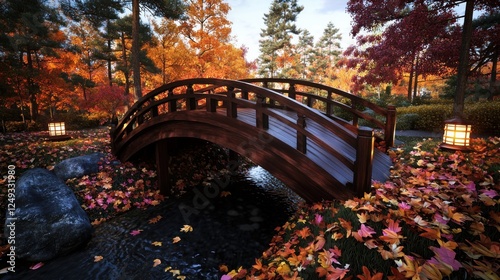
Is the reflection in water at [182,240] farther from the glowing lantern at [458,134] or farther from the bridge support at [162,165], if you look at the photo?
the glowing lantern at [458,134]

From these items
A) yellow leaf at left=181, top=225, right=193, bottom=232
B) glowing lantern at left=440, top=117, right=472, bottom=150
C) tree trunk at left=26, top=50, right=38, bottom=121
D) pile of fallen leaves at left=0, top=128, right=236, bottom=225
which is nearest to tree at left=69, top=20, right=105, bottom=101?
tree trunk at left=26, top=50, right=38, bottom=121

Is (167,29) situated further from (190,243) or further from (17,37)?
(190,243)

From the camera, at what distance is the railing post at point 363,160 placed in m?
3.37

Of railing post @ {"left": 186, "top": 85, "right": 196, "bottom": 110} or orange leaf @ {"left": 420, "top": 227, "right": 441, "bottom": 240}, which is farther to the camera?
railing post @ {"left": 186, "top": 85, "right": 196, "bottom": 110}

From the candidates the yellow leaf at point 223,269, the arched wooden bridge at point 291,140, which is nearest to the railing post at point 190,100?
the arched wooden bridge at point 291,140

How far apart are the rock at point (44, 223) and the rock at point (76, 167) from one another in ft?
4.90

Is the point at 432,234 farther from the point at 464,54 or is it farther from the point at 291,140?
the point at 464,54

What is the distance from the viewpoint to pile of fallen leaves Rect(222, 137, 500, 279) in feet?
6.86

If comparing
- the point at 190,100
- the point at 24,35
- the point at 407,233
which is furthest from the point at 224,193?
the point at 24,35

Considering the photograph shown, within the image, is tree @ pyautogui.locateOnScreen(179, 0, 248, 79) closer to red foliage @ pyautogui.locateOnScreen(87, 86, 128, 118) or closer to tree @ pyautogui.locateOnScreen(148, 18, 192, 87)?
tree @ pyautogui.locateOnScreen(148, 18, 192, 87)

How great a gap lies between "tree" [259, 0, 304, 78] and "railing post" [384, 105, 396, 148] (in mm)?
22682

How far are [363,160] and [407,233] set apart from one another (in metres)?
1.13

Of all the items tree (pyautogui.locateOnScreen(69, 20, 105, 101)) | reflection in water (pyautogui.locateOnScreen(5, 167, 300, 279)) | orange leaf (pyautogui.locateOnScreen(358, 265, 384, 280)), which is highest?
tree (pyautogui.locateOnScreen(69, 20, 105, 101))

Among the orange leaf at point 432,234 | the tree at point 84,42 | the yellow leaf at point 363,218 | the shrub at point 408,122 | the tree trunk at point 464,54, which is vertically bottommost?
the yellow leaf at point 363,218
